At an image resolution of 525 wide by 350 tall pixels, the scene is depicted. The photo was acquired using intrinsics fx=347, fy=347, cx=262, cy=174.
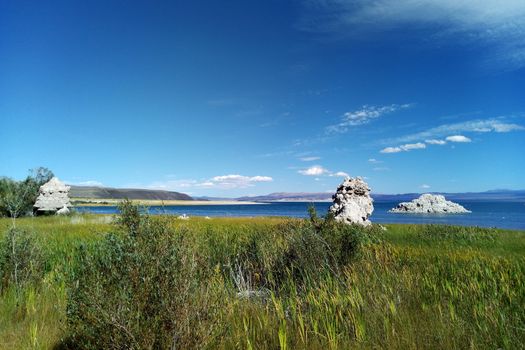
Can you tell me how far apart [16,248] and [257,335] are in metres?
8.82

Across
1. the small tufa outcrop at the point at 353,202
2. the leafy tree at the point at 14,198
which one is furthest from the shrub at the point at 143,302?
the small tufa outcrop at the point at 353,202

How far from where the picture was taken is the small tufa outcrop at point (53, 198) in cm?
4806

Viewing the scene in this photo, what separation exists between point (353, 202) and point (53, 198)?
4260cm

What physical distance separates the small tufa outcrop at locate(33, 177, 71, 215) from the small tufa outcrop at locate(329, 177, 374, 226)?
39.1 m

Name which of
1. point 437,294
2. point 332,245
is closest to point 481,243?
point 332,245

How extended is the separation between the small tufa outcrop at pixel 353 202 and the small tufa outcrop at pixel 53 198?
3914 centimetres

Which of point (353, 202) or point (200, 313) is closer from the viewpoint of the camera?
point (200, 313)

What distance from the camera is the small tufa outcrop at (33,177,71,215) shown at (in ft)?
158

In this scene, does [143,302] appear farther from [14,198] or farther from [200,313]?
[14,198]

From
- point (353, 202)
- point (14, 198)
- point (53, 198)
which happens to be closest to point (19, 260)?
point (14, 198)

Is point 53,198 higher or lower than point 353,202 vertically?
higher

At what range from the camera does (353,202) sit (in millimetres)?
28000

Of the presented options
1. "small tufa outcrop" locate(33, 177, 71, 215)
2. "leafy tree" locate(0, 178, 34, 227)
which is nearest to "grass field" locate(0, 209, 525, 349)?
"leafy tree" locate(0, 178, 34, 227)

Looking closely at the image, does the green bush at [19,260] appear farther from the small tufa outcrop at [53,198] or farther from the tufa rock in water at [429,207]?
the tufa rock in water at [429,207]
